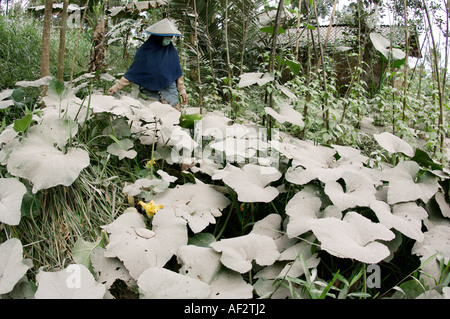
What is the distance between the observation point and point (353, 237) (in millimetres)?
1108

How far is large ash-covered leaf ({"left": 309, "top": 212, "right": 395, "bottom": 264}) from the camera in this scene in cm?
99

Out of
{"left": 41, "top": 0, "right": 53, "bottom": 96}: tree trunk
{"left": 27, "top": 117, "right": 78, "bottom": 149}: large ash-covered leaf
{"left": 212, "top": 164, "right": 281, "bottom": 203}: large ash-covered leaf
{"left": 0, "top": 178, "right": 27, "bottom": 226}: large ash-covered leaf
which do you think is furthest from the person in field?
{"left": 0, "top": 178, "right": 27, "bottom": 226}: large ash-covered leaf

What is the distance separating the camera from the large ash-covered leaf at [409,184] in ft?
4.40

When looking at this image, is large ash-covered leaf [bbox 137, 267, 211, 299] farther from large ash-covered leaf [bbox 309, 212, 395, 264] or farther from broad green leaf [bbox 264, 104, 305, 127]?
broad green leaf [bbox 264, 104, 305, 127]

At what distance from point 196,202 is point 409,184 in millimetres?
908

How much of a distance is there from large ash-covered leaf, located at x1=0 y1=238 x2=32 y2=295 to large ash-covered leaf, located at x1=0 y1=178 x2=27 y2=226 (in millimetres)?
78

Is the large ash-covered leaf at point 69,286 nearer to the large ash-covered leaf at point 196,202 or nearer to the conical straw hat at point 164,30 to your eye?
the large ash-covered leaf at point 196,202

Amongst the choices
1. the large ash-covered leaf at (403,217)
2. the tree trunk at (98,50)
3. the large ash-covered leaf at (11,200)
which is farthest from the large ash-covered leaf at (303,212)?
the tree trunk at (98,50)

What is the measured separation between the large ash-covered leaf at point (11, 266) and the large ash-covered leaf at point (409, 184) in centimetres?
136
